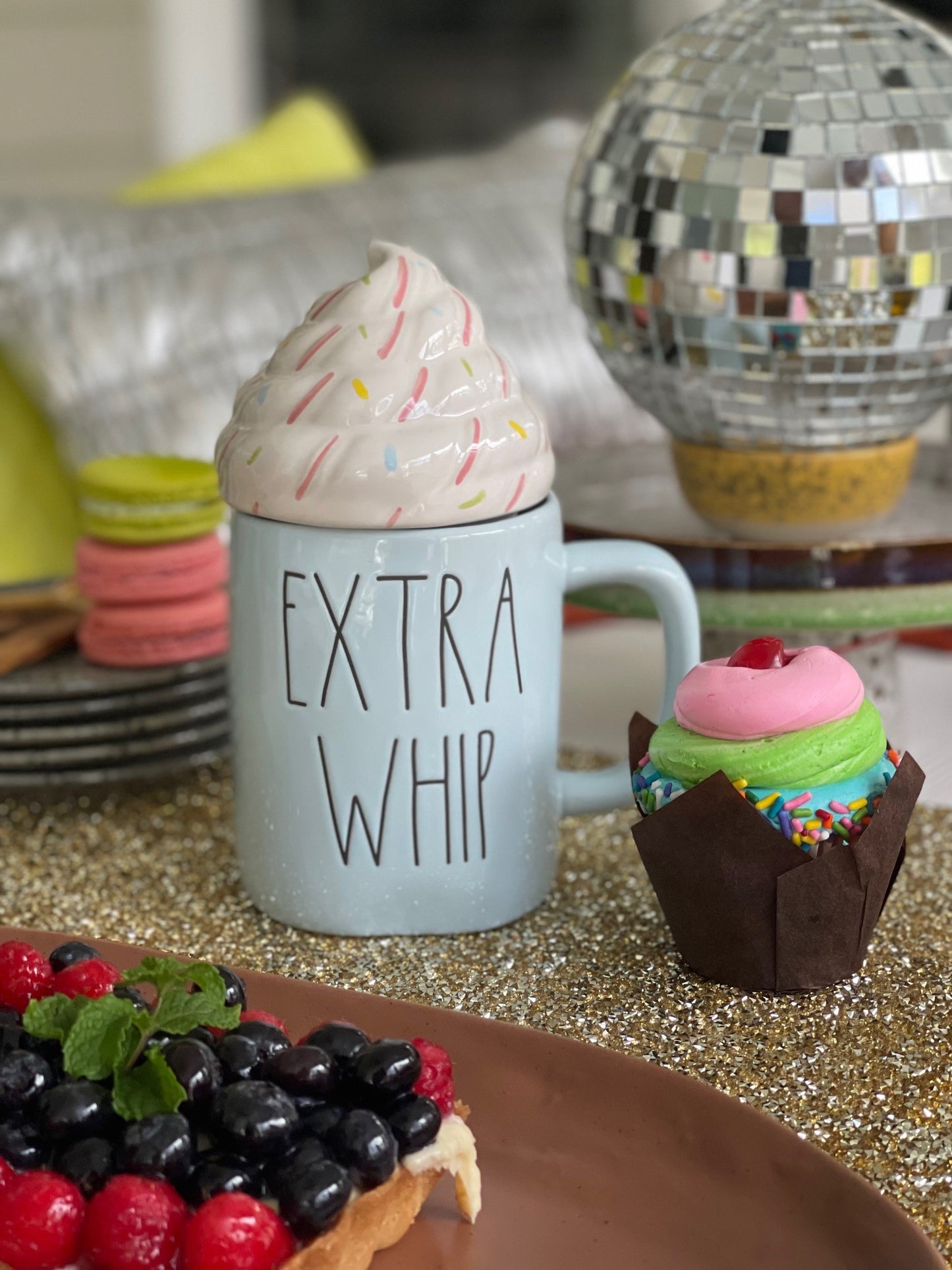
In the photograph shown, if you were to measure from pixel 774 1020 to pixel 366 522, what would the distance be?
23cm

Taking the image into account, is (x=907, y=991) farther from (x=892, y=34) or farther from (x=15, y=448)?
(x=15, y=448)

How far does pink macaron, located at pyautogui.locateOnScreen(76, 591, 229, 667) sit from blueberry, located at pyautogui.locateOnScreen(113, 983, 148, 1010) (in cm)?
31

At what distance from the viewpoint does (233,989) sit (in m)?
0.47

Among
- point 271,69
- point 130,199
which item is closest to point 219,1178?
point 130,199

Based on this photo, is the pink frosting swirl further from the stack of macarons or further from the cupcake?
the stack of macarons

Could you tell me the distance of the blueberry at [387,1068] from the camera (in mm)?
418

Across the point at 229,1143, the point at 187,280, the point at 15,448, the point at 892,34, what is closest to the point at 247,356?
the point at 187,280

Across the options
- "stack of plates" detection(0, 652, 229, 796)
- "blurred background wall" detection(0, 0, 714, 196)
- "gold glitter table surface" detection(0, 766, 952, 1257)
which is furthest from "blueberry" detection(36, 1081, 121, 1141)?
"blurred background wall" detection(0, 0, 714, 196)

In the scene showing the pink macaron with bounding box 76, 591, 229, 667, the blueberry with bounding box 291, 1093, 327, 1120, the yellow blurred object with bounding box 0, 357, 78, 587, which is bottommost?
the yellow blurred object with bounding box 0, 357, 78, 587

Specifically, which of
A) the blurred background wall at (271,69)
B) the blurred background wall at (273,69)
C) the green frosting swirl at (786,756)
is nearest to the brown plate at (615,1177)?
the green frosting swirl at (786,756)

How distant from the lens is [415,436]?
1.81ft

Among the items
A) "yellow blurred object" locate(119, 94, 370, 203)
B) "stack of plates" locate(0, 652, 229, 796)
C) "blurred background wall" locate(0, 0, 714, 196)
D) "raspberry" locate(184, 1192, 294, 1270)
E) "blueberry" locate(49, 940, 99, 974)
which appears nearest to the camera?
"raspberry" locate(184, 1192, 294, 1270)

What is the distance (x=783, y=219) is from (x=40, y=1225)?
0.48 meters

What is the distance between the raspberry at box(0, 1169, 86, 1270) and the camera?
381 millimetres
